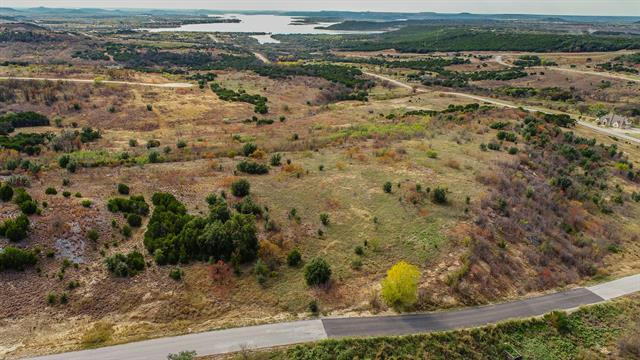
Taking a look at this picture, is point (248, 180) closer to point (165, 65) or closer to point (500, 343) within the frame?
point (500, 343)

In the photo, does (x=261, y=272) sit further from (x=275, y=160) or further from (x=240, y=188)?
(x=275, y=160)

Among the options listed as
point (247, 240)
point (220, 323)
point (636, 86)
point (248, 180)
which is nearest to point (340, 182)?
point (248, 180)

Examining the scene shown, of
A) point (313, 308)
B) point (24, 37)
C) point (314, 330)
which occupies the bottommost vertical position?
point (314, 330)

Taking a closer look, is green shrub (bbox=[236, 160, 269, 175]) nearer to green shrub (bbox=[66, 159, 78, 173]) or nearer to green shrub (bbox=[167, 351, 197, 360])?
green shrub (bbox=[66, 159, 78, 173])

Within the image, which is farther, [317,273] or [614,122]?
[614,122]

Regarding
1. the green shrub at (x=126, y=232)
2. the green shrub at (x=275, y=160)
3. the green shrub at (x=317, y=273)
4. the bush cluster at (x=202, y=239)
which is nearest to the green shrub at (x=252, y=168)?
the green shrub at (x=275, y=160)

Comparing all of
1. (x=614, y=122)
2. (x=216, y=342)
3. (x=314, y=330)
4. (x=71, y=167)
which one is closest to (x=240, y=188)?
(x=216, y=342)

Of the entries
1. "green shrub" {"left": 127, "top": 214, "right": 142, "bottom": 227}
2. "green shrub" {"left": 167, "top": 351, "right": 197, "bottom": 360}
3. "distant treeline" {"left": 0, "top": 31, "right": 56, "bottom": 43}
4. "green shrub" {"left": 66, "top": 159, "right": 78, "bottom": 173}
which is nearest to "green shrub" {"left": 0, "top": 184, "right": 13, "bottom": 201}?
"green shrub" {"left": 66, "top": 159, "right": 78, "bottom": 173}

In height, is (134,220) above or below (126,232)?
above
